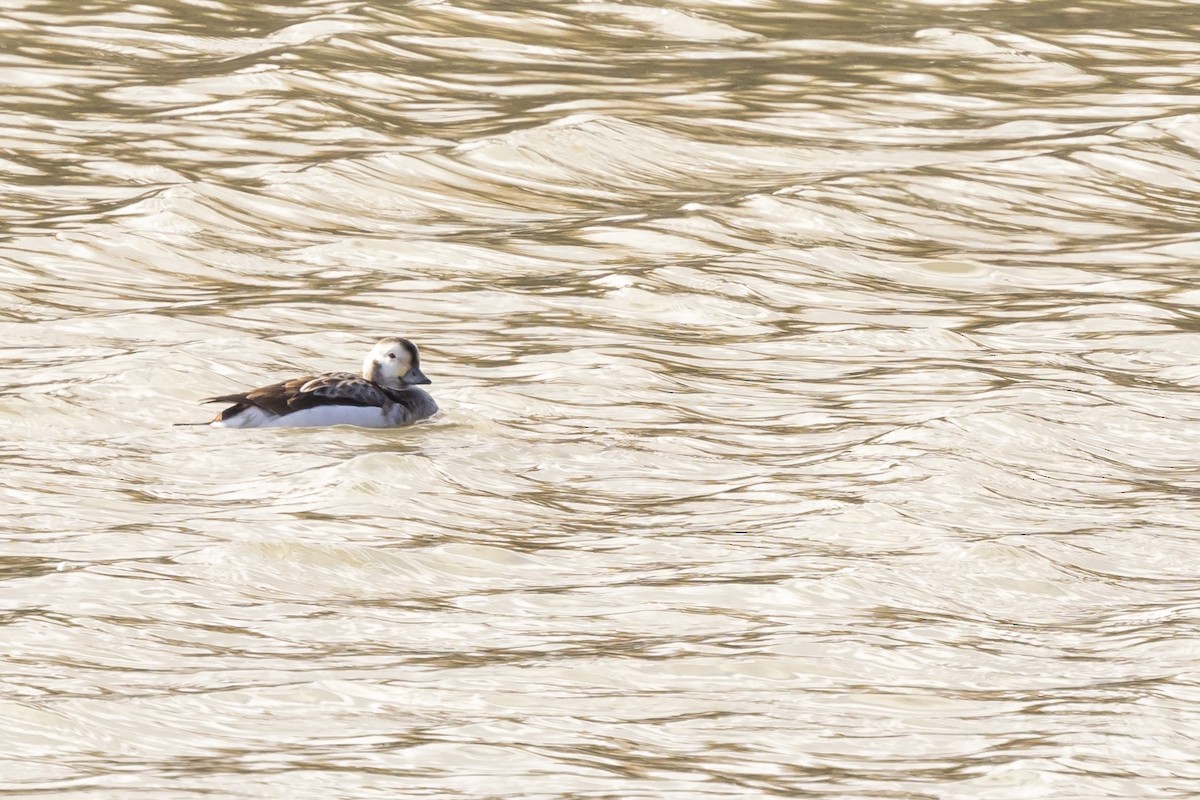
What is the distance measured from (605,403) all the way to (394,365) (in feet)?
3.00

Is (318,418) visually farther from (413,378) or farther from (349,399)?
(413,378)

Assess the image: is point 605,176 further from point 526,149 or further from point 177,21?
point 177,21

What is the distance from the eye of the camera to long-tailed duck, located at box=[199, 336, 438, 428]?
934 centimetres

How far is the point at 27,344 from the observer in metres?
10.6

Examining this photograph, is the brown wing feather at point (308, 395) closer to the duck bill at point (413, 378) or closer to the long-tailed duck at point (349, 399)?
the long-tailed duck at point (349, 399)

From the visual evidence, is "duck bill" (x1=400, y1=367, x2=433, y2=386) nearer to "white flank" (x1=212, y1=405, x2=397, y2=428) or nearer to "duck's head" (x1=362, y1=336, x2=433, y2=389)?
"duck's head" (x1=362, y1=336, x2=433, y2=389)

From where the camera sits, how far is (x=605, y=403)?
10031mm

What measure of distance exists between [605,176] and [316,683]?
8445 mm

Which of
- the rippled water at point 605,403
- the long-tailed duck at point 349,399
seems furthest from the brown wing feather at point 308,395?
the rippled water at point 605,403

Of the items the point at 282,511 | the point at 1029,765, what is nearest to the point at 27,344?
the point at 282,511

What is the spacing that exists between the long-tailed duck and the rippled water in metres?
0.09

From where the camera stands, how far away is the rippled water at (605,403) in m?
6.19

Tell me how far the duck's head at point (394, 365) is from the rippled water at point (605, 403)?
221mm

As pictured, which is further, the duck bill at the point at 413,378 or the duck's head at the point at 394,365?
the duck bill at the point at 413,378
